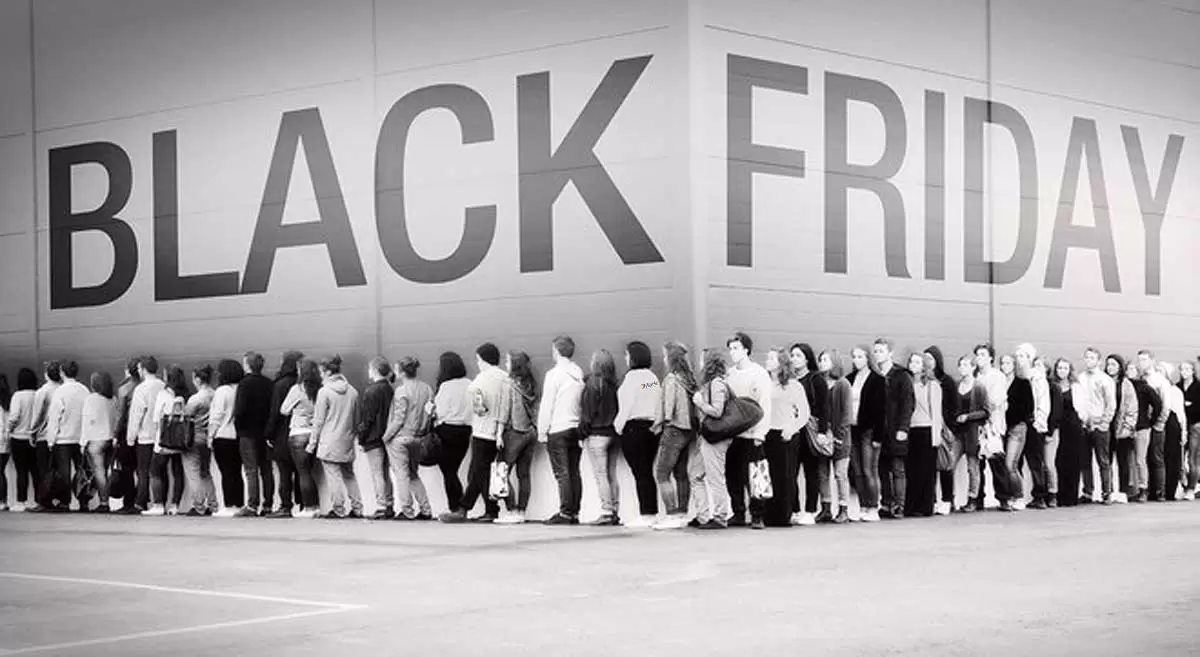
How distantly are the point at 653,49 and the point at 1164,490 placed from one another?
981 cm

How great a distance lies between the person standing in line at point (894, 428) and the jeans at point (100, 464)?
10.5m

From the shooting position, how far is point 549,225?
64.3ft

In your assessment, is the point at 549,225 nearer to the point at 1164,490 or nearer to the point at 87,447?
the point at 87,447

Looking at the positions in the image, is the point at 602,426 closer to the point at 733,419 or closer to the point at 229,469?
the point at 733,419

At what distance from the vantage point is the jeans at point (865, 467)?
18.3 meters

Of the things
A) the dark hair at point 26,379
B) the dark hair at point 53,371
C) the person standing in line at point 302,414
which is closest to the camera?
the person standing in line at point 302,414

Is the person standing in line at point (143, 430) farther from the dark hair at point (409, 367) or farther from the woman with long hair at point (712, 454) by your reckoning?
the woman with long hair at point (712, 454)

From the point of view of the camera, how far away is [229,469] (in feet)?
68.7

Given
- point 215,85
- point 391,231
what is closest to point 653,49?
point 391,231

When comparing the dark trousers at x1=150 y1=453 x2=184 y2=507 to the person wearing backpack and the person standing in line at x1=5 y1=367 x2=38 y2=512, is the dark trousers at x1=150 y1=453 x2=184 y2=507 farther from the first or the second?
the person standing in line at x1=5 y1=367 x2=38 y2=512

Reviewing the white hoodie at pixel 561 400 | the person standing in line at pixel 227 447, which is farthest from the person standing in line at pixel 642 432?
the person standing in line at pixel 227 447

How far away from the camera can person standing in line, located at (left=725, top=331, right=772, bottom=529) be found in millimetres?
16938

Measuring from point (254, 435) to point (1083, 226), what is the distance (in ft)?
40.7

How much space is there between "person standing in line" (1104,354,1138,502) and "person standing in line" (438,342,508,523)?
8537 millimetres
